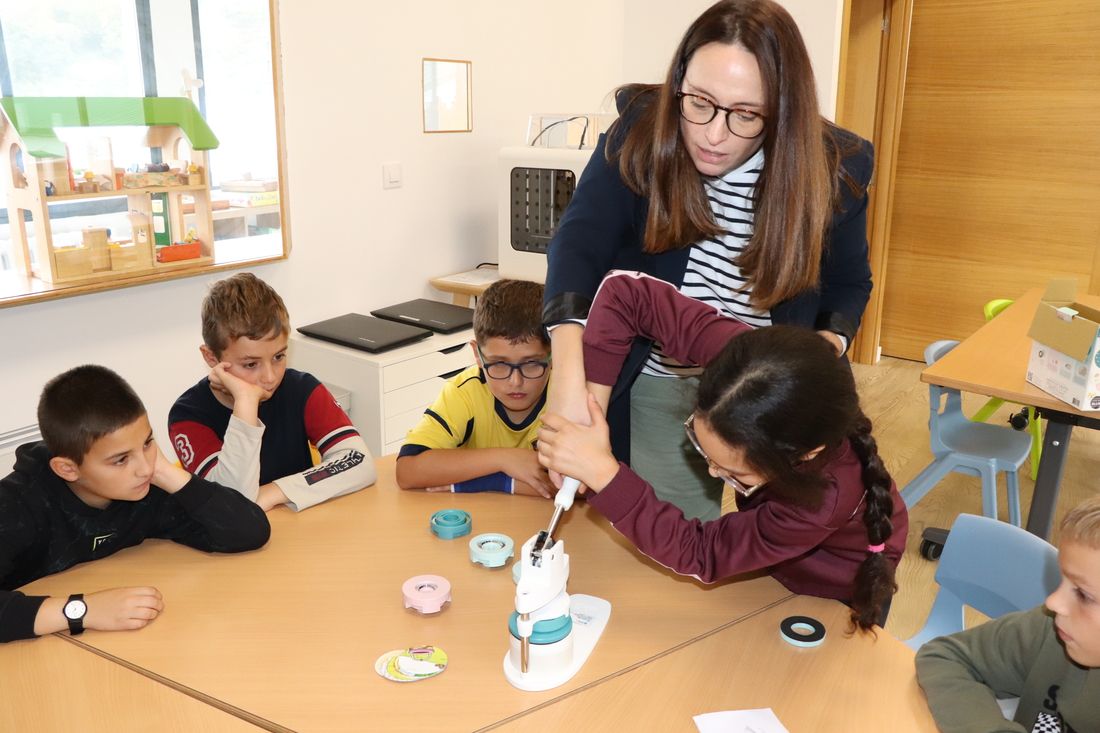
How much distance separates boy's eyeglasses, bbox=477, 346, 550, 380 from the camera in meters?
1.74

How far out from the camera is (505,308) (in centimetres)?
173

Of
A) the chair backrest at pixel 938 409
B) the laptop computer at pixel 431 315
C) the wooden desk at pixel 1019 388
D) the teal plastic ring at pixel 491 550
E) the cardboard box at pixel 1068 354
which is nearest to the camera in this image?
the teal plastic ring at pixel 491 550

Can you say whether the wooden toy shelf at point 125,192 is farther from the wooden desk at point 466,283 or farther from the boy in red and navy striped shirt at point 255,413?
the wooden desk at point 466,283

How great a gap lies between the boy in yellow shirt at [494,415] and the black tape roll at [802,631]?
0.52 metres

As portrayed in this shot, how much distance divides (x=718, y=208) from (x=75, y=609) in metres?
1.10

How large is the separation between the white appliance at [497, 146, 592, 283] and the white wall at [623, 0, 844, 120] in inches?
27.9

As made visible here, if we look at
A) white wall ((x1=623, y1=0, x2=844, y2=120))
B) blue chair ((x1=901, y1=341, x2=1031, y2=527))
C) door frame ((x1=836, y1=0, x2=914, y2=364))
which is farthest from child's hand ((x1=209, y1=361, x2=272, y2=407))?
door frame ((x1=836, y1=0, x2=914, y2=364))

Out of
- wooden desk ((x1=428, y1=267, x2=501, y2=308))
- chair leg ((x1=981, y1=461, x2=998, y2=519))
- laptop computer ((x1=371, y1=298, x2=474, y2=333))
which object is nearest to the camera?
chair leg ((x1=981, y1=461, x2=998, y2=519))

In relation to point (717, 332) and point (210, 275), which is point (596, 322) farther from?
point (210, 275)

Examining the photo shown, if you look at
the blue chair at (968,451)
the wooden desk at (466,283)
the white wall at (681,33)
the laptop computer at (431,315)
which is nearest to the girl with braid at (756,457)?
the blue chair at (968,451)

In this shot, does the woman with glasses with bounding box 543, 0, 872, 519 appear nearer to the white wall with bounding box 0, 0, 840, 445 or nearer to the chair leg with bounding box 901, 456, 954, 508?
the chair leg with bounding box 901, 456, 954, 508

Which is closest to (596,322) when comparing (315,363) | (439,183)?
(315,363)

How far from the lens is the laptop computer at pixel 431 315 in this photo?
3041 mm

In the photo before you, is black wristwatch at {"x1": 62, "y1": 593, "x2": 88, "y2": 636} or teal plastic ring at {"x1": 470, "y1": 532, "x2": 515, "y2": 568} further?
teal plastic ring at {"x1": 470, "y1": 532, "x2": 515, "y2": 568}
